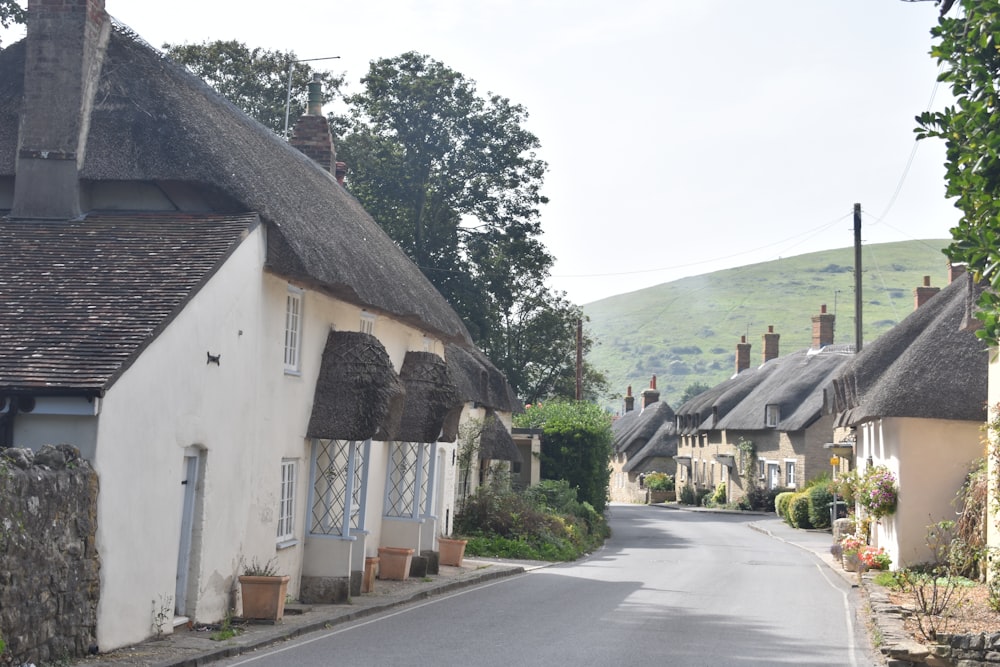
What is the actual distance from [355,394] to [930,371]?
1205 cm

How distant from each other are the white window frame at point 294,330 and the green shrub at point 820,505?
2886cm

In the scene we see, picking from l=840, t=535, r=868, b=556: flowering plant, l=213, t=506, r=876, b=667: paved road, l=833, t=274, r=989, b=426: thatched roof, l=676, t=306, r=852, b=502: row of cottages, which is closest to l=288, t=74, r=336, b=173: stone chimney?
l=213, t=506, r=876, b=667: paved road

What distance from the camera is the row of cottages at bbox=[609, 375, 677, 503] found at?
81312 millimetres

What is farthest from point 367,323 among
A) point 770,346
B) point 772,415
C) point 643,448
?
point 643,448

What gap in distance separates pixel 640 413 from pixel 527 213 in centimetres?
4764

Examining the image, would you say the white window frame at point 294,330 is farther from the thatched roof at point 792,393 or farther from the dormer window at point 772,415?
the dormer window at point 772,415

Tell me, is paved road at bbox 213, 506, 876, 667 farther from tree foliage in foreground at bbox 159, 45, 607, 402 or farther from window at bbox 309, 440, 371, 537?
tree foliage in foreground at bbox 159, 45, 607, 402

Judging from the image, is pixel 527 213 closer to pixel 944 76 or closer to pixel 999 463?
pixel 999 463

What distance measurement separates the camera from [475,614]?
1614cm

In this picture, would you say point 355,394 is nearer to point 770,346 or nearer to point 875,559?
point 875,559

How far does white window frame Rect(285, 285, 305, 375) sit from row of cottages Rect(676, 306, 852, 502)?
39.5 m

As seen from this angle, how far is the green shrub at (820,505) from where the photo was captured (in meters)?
41.8

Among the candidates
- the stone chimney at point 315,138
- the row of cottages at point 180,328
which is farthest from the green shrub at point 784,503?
the row of cottages at point 180,328

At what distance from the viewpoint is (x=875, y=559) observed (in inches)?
949
